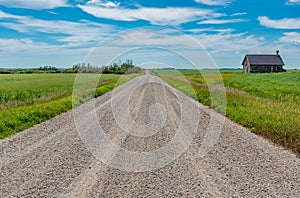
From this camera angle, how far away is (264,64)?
93188 mm

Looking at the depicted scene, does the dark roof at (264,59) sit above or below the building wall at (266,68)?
above

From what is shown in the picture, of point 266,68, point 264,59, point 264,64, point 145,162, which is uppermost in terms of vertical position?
point 264,59

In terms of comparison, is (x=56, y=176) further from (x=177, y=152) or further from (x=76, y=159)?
(x=177, y=152)

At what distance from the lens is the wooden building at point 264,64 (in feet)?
306

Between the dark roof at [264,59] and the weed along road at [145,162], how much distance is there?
86588 mm

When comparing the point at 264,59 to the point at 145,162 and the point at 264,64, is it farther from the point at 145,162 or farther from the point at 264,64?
the point at 145,162

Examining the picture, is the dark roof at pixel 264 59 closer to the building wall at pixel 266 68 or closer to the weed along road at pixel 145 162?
the building wall at pixel 266 68

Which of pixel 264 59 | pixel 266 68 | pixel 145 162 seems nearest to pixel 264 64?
pixel 266 68

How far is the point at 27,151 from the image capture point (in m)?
8.48

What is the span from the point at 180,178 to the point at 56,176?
7.88 ft

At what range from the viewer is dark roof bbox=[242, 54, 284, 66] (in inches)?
3678

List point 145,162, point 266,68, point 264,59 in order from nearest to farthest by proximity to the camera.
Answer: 1. point 145,162
2. point 266,68
3. point 264,59

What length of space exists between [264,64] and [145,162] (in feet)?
303

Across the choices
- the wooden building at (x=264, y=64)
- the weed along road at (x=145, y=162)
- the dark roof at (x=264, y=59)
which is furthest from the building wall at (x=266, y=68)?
the weed along road at (x=145, y=162)
